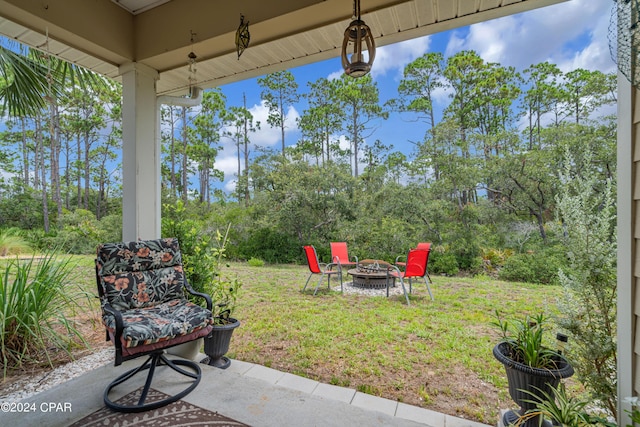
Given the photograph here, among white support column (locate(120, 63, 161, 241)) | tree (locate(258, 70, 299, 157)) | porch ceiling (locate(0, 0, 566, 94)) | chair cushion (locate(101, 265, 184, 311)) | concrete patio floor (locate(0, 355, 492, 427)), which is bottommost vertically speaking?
concrete patio floor (locate(0, 355, 492, 427))

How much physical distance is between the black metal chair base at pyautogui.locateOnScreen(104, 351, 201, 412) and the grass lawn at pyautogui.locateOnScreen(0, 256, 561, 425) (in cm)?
45

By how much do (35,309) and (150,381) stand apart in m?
1.18

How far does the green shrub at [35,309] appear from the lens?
7.07ft

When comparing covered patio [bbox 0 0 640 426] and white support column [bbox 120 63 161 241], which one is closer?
covered patio [bbox 0 0 640 426]

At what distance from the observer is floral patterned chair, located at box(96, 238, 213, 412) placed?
1742mm

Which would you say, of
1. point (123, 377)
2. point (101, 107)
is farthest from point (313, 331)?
point (101, 107)

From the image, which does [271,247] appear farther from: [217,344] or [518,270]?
[217,344]

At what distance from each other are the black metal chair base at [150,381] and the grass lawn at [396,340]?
1.49ft

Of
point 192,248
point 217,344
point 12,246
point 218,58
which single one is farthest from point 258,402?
point 12,246

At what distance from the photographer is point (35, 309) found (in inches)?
88.0

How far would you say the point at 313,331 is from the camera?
3186 mm

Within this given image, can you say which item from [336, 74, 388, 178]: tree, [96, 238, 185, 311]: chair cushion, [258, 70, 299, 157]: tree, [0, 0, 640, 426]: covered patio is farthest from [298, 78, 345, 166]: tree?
[96, 238, 185, 311]: chair cushion

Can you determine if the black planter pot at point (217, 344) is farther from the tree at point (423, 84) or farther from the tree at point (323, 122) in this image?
the tree at point (423, 84)

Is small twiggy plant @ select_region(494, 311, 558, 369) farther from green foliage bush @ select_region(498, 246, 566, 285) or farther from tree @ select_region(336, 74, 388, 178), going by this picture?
tree @ select_region(336, 74, 388, 178)
